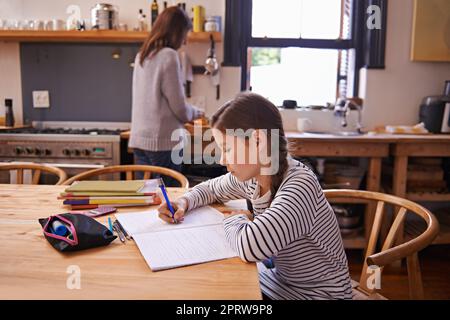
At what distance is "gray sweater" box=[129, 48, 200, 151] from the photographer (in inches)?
82.7

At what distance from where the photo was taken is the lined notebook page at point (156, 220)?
100 cm

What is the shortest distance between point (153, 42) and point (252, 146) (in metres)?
1.32

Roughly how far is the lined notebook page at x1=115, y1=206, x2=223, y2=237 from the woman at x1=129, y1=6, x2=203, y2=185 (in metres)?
0.96

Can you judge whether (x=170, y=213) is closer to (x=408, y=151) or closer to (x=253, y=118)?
(x=253, y=118)

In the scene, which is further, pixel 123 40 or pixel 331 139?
pixel 123 40

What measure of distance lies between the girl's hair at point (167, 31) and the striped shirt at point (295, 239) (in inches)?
46.2

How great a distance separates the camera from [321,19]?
3.25 m

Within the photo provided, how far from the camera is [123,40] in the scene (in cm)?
311

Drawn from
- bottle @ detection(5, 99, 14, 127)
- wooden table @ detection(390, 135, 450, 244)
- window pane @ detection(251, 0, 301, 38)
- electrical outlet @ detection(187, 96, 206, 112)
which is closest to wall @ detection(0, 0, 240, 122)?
electrical outlet @ detection(187, 96, 206, 112)

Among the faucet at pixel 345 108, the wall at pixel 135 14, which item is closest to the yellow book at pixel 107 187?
the wall at pixel 135 14

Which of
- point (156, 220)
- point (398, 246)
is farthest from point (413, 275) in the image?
point (156, 220)

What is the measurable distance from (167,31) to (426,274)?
6.63 feet
